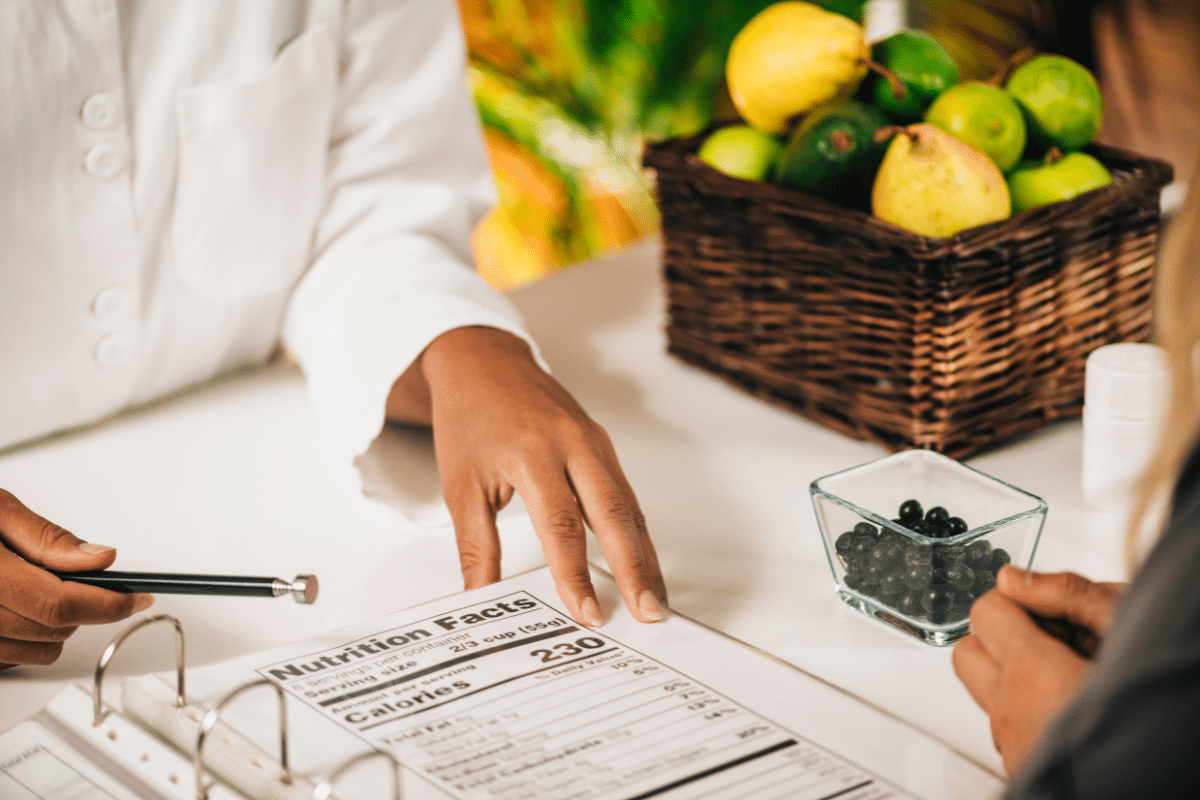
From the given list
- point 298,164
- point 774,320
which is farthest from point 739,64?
point 298,164

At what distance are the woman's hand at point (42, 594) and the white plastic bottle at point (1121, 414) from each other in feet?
1.99

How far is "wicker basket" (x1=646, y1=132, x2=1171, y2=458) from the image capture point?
769mm

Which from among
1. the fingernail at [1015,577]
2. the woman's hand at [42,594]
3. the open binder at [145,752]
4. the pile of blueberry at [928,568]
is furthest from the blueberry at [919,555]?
the woman's hand at [42,594]

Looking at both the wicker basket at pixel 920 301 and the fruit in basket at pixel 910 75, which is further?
the fruit in basket at pixel 910 75

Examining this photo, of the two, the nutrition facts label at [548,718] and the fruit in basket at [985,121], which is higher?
the fruit in basket at [985,121]

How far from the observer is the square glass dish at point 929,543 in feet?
1.97

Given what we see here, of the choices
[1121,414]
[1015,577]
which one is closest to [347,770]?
[1015,577]

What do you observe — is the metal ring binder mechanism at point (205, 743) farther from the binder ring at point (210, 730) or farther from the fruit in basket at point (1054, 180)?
the fruit in basket at point (1054, 180)

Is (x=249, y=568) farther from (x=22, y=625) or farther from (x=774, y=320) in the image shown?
(x=774, y=320)

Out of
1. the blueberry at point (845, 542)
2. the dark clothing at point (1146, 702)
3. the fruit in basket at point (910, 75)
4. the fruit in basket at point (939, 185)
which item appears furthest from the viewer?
the fruit in basket at point (910, 75)

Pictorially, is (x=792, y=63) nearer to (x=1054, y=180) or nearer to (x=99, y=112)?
(x=1054, y=180)

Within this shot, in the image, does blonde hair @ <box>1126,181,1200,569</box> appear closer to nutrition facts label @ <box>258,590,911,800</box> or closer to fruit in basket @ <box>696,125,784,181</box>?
nutrition facts label @ <box>258,590,911,800</box>

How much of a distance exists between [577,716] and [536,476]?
7.9 inches

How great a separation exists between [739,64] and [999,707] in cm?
63
